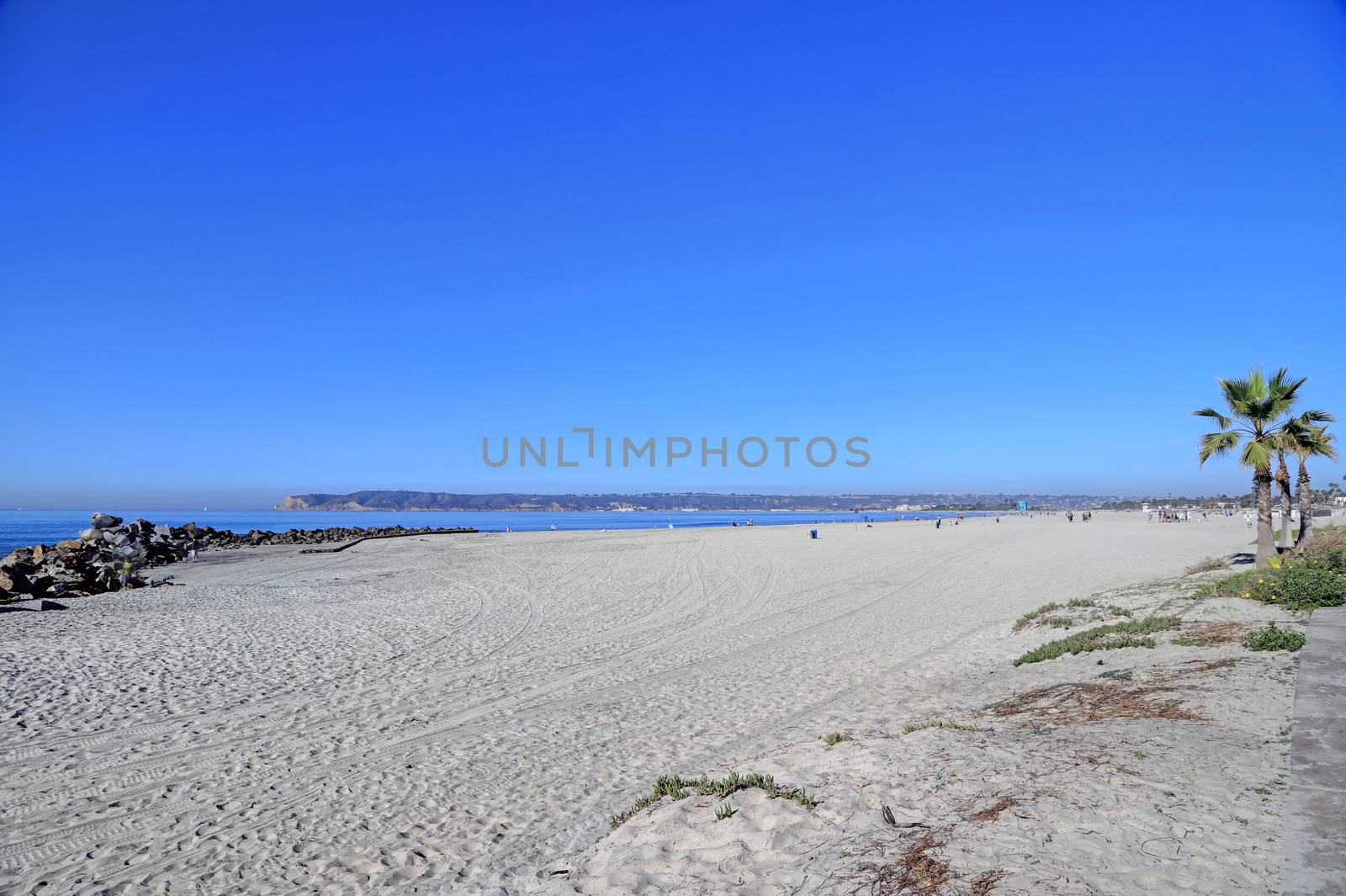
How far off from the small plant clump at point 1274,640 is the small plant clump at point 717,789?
6360 millimetres

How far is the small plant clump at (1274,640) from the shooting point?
25.4 ft

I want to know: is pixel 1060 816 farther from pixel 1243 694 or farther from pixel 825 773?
pixel 1243 694

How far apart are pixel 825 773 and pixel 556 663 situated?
6.43 m

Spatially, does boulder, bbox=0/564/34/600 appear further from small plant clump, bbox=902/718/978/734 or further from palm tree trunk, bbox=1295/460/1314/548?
palm tree trunk, bbox=1295/460/1314/548

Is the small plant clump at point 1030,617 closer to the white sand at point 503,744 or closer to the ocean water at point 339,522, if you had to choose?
the white sand at point 503,744

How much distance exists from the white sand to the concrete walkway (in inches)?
8.8

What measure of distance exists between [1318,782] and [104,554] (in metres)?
34.5

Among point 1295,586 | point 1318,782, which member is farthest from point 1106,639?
point 1318,782

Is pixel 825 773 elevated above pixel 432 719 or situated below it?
above

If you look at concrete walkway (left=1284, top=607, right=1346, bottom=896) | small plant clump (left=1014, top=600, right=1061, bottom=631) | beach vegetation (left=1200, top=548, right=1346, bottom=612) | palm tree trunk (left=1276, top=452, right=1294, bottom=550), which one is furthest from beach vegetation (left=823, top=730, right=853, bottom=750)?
palm tree trunk (left=1276, top=452, right=1294, bottom=550)

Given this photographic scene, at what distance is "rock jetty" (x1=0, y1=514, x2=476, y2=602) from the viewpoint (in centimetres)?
1833

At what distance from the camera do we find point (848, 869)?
3734 mm

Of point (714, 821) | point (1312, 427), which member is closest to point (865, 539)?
point (1312, 427)

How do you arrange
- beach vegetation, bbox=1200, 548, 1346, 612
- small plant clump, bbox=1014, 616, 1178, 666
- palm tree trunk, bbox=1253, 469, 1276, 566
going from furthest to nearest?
palm tree trunk, bbox=1253, 469, 1276, 566, beach vegetation, bbox=1200, 548, 1346, 612, small plant clump, bbox=1014, 616, 1178, 666
